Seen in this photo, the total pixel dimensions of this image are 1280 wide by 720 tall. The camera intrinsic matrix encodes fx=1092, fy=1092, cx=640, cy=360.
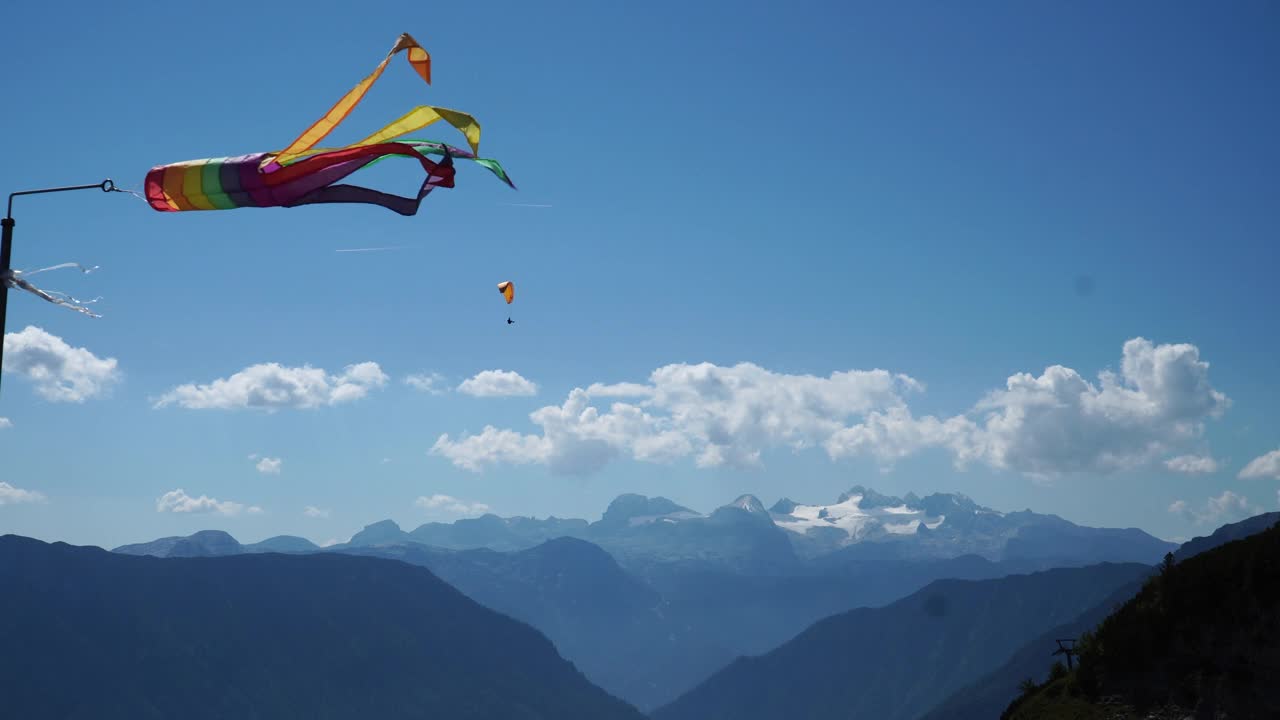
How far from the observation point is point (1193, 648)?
36.8 m

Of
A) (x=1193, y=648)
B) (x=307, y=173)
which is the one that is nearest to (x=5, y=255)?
(x=307, y=173)

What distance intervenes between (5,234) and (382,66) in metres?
7.31

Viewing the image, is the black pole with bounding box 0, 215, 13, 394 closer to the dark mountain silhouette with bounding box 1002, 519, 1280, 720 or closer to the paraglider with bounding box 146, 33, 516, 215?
the paraglider with bounding box 146, 33, 516, 215

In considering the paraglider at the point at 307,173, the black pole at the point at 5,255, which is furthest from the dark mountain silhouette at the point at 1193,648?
the black pole at the point at 5,255

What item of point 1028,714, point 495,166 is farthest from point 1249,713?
point 495,166

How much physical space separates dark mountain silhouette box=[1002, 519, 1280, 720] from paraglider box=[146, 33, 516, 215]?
96.2ft

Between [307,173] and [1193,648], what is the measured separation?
107ft

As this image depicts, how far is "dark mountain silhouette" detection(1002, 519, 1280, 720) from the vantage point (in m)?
34.8

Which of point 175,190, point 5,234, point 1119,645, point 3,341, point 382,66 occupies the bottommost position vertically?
point 1119,645

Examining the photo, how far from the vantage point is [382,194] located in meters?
21.2

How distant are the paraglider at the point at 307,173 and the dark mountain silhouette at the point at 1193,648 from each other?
2931 cm

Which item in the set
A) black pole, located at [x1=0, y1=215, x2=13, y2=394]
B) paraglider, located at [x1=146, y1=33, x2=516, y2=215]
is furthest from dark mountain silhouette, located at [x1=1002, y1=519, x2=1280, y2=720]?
black pole, located at [x1=0, y1=215, x2=13, y2=394]

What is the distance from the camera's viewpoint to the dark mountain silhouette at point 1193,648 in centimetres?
3481

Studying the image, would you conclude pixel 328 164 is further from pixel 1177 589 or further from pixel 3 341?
pixel 1177 589
